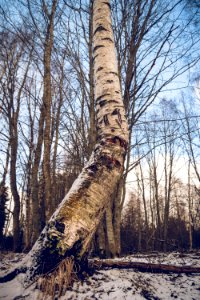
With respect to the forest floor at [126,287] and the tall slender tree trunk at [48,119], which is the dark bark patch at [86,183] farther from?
the tall slender tree trunk at [48,119]

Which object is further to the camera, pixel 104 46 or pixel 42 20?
pixel 42 20

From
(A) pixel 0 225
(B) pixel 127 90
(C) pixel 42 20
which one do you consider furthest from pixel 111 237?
(A) pixel 0 225

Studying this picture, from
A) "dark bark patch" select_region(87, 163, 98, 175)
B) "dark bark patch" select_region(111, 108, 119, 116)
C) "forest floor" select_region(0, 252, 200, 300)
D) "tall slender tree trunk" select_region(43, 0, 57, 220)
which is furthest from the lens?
"tall slender tree trunk" select_region(43, 0, 57, 220)

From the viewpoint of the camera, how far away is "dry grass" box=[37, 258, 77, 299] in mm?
1307

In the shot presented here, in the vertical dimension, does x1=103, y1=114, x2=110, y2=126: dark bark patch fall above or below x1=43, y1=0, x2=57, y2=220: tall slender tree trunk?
below

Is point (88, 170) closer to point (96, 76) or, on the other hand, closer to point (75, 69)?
point (96, 76)

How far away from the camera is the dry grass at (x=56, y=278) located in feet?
4.29

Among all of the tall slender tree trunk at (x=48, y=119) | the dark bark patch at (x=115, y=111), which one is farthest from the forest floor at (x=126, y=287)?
the tall slender tree trunk at (x=48, y=119)

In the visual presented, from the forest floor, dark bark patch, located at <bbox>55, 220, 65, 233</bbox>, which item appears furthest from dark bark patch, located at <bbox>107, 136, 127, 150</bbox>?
the forest floor

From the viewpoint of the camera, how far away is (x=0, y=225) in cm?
1426

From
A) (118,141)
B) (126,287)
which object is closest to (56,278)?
(126,287)

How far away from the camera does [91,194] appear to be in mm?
1438

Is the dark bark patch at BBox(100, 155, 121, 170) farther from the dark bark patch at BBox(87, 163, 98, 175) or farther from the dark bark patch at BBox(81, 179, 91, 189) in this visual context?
the dark bark patch at BBox(81, 179, 91, 189)

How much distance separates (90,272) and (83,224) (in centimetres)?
84
